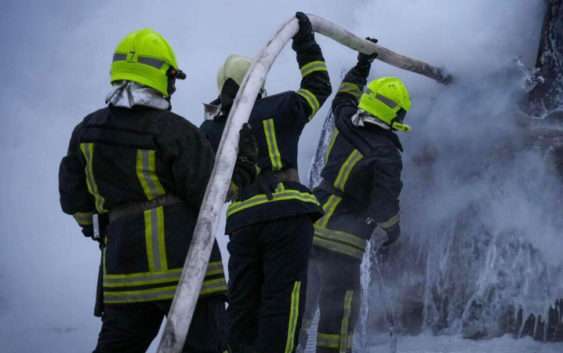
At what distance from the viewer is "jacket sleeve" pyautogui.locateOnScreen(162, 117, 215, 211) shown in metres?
2.79

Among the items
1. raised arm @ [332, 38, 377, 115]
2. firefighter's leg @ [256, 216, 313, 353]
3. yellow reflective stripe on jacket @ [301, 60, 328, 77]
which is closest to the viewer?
firefighter's leg @ [256, 216, 313, 353]

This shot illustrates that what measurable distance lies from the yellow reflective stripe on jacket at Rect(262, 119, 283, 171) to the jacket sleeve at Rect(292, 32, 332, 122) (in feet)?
0.65

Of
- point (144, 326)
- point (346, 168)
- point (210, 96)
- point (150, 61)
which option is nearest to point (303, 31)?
point (346, 168)

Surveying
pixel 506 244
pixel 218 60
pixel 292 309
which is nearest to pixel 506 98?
pixel 506 244

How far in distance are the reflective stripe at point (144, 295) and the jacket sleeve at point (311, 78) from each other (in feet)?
4.20

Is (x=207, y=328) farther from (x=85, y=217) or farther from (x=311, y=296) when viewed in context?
(x=311, y=296)

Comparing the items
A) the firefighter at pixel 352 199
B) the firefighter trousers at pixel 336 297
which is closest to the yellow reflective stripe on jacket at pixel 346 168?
the firefighter at pixel 352 199

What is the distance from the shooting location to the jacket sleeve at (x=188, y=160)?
2.79 metres

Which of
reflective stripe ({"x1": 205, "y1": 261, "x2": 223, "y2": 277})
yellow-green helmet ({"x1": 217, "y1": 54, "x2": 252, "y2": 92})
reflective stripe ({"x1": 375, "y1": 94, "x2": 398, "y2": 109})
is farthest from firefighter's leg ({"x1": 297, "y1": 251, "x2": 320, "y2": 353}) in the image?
reflective stripe ({"x1": 205, "y1": 261, "x2": 223, "y2": 277})

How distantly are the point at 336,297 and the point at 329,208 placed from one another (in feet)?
1.68

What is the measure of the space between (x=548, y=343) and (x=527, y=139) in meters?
1.32

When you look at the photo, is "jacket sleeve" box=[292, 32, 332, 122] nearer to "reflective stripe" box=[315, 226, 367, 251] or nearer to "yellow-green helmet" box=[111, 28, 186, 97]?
"reflective stripe" box=[315, 226, 367, 251]

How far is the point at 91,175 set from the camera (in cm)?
286

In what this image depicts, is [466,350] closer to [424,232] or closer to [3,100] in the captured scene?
[424,232]
